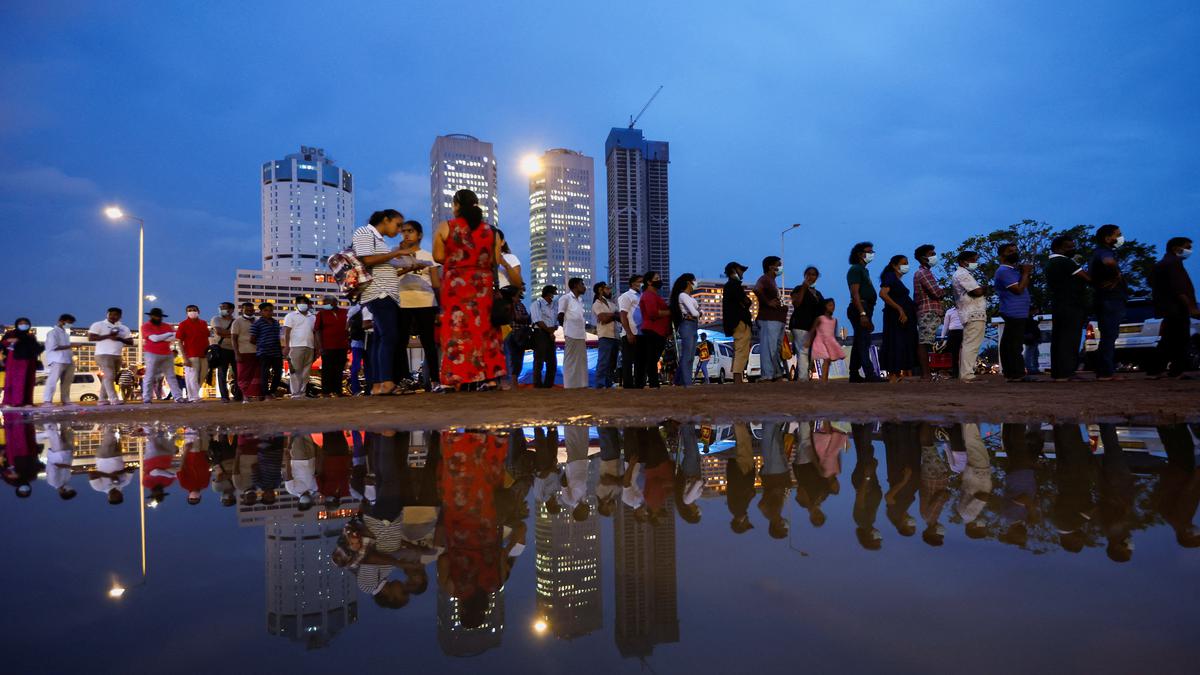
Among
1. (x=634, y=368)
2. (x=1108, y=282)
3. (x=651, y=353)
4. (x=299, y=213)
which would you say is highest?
(x=299, y=213)

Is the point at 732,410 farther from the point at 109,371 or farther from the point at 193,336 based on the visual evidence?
the point at 109,371

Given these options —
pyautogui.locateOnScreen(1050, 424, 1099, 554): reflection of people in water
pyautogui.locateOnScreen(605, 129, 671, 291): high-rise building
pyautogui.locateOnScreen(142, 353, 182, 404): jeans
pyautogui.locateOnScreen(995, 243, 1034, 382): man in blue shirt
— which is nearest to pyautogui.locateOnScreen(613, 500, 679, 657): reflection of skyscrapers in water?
pyautogui.locateOnScreen(1050, 424, 1099, 554): reflection of people in water

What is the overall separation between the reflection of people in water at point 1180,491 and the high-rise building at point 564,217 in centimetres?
16034

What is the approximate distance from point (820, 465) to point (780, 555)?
1.24 metres

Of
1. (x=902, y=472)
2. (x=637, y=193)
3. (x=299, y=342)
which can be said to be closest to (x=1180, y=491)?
(x=902, y=472)

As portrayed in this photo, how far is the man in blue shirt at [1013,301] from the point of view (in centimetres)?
794

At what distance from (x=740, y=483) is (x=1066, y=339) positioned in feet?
24.8

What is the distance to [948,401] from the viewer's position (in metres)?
5.06

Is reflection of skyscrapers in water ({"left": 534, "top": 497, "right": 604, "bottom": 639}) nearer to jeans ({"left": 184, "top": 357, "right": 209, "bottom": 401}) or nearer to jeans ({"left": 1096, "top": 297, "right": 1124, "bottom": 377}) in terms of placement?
jeans ({"left": 1096, "top": 297, "right": 1124, "bottom": 377})

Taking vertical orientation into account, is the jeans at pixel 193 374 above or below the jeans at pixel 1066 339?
below

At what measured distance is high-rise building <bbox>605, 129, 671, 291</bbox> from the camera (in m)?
171

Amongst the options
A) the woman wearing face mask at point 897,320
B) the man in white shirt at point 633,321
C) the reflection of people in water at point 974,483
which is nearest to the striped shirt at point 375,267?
the man in white shirt at point 633,321

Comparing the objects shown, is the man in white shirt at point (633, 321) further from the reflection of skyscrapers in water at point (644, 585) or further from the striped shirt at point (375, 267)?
the reflection of skyscrapers in water at point (644, 585)

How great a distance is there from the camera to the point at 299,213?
182 metres
